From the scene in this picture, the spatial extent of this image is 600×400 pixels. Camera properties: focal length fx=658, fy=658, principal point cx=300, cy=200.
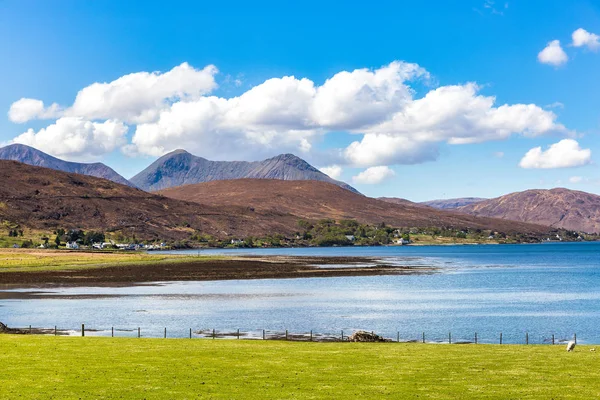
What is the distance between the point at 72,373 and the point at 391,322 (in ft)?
177

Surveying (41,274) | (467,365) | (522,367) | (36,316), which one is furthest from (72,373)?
(41,274)

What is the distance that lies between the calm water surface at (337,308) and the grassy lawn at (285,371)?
78.6ft

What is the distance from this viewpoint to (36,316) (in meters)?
86.8

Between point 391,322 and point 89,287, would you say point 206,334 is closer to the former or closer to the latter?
point 391,322

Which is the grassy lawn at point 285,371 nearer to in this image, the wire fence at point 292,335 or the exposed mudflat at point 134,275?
the wire fence at point 292,335

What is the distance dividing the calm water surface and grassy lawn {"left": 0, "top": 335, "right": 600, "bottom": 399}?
23949 millimetres

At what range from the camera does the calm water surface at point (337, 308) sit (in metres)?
78.6

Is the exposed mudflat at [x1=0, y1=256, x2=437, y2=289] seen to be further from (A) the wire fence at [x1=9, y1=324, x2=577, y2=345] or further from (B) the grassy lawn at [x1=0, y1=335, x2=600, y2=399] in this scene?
(B) the grassy lawn at [x1=0, y1=335, x2=600, y2=399]

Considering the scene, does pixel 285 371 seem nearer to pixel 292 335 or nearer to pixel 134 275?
pixel 292 335

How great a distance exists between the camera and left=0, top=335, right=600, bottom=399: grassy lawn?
107 feet

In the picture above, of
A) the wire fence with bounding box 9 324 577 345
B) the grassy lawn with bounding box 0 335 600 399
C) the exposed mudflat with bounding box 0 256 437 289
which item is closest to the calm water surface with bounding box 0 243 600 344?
the wire fence with bounding box 9 324 577 345

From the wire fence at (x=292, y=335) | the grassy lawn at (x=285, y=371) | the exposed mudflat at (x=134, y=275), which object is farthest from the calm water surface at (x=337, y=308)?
the grassy lawn at (x=285, y=371)

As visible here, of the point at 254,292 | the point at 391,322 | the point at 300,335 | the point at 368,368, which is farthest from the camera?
the point at 254,292

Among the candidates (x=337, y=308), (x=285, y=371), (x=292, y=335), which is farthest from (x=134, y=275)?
(x=285, y=371)
